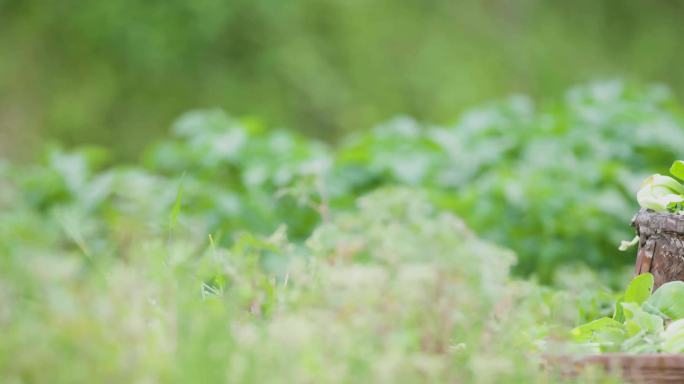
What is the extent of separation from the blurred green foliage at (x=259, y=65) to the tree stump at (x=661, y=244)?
19.2 ft

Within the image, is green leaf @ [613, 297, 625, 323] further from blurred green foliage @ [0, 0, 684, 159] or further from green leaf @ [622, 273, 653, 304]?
blurred green foliage @ [0, 0, 684, 159]

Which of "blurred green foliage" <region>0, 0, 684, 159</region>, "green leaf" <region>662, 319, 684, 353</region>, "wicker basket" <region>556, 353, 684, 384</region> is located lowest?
"wicker basket" <region>556, 353, 684, 384</region>

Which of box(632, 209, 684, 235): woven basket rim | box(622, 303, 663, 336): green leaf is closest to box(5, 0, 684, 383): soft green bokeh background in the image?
box(622, 303, 663, 336): green leaf

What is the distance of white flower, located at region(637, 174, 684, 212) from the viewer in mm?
1927

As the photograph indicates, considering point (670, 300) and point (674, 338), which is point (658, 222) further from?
point (674, 338)

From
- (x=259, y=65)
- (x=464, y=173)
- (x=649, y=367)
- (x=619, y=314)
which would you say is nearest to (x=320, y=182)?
(x=619, y=314)

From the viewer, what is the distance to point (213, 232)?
4184 mm

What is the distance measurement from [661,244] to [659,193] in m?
0.11

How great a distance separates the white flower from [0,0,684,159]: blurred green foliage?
581 cm

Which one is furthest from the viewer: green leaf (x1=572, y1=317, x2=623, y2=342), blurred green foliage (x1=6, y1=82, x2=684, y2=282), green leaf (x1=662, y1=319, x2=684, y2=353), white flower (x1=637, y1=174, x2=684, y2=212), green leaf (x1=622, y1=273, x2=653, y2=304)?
blurred green foliage (x1=6, y1=82, x2=684, y2=282)

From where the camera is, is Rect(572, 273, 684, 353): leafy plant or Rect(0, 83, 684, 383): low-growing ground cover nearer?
Rect(0, 83, 684, 383): low-growing ground cover

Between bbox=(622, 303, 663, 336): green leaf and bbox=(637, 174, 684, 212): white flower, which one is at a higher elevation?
bbox=(637, 174, 684, 212): white flower

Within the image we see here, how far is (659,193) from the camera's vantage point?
6.38 feet

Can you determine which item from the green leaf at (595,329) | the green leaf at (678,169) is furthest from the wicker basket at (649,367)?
the green leaf at (678,169)
